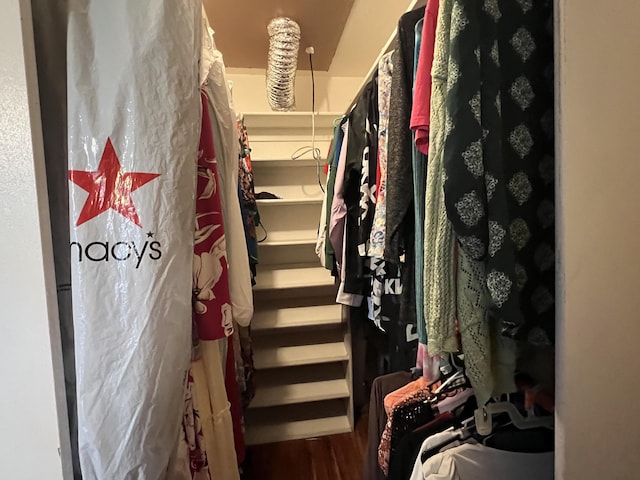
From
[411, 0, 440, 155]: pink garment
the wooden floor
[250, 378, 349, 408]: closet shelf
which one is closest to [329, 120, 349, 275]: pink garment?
[411, 0, 440, 155]: pink garment

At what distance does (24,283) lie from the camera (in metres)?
0.64

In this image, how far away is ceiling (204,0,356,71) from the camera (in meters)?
1.61

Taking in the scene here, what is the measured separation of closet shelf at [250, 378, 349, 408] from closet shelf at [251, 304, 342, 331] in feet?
1.12

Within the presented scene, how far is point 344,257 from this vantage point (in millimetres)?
1447

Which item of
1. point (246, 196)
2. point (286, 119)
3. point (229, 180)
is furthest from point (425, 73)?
point (286, 119)

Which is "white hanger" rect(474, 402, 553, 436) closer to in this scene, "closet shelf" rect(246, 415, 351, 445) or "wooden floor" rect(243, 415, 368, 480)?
"wooden floor" rect(243, 415, 368, 480)

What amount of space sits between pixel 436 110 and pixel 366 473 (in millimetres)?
1118

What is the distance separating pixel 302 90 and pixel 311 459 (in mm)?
1996

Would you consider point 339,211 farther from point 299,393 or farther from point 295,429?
point 295,429

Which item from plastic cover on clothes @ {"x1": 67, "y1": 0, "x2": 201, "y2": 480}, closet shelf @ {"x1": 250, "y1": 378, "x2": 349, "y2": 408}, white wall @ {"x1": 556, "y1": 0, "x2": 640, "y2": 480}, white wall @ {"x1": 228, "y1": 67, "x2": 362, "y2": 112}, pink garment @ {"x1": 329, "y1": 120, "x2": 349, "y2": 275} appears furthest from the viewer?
white wall @ {"x1": 228, "y1": 67, "x2": 362, "y2": 112}

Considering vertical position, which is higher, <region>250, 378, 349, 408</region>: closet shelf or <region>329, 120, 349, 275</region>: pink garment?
<region>329, 120, 349, 275</region>: pink garment

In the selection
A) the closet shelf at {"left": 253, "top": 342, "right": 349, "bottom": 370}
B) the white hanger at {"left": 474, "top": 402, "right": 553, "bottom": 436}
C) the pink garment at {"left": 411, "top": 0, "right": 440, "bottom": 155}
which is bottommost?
the closet shelf at {"left": 253, "top": 342, "right": 349, "bottom": 370}

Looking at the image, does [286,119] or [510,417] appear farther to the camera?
[286,119]

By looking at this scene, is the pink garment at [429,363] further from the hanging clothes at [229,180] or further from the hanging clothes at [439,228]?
the hanging clothes at [229,180]
